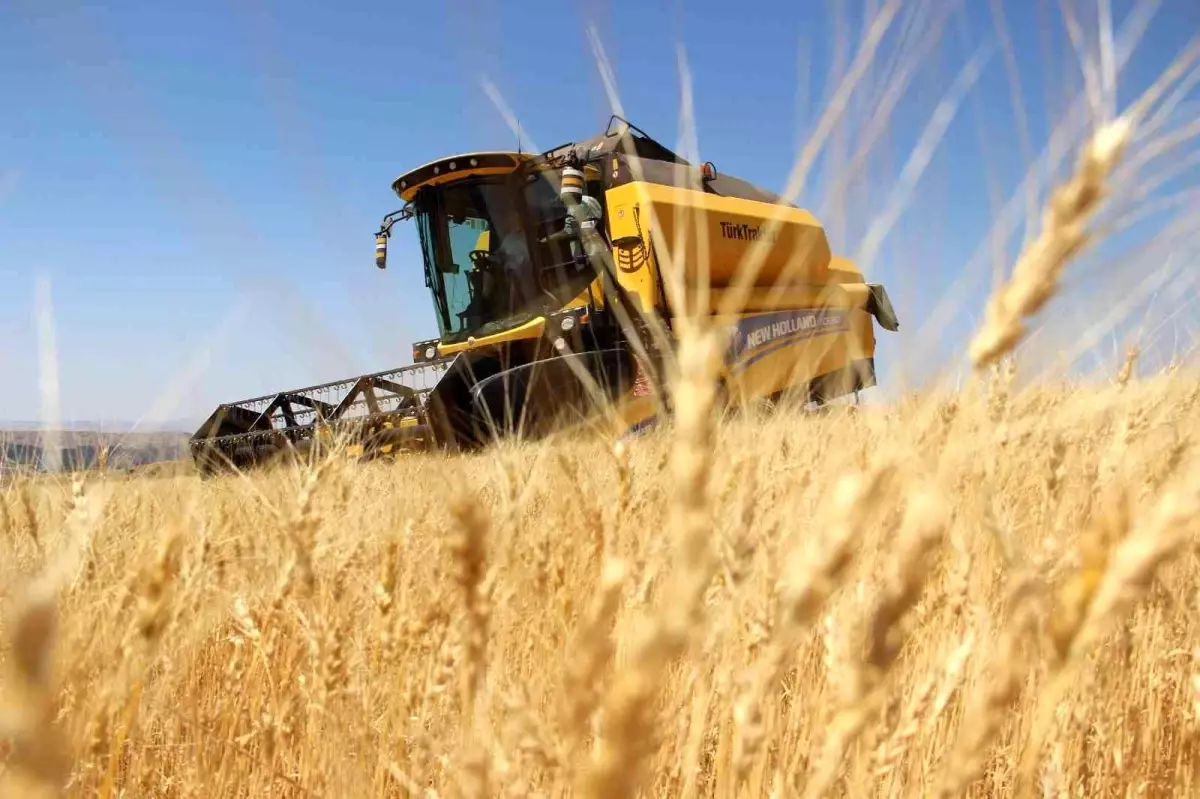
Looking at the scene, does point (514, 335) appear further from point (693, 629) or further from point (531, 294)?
point (693, 629)

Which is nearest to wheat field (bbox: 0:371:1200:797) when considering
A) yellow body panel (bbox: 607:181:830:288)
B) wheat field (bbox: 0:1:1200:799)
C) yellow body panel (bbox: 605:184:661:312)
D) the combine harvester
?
wheat field (bbox: 0:1:1200:799)

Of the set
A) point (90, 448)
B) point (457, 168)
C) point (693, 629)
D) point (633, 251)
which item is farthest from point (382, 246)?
point (693, 629)

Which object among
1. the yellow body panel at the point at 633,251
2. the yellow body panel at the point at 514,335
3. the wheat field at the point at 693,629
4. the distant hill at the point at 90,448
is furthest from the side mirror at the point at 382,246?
the wheat field at the point at 693,629

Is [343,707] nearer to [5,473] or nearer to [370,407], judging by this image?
[5,473]

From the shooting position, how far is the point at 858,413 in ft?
7.81

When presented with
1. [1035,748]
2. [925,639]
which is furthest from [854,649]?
[925,639]

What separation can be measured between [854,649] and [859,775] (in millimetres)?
201

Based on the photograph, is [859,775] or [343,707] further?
[343,707]

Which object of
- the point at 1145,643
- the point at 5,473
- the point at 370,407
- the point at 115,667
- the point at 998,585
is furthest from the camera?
the point at 370,407

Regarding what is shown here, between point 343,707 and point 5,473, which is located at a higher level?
point 5,473

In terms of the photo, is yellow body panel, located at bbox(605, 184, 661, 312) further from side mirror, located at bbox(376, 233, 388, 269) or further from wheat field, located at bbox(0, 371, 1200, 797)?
wheat field, located at bbox(0, 371, 1200, 797)

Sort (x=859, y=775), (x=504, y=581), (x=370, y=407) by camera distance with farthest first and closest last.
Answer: (x=370, y=407) < (x=504, y=581) < (x=859, y=775)

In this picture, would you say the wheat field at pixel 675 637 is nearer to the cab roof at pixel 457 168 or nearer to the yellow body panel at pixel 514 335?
the yellow body panel at pixel 514 335

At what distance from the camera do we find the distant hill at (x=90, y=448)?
0.79 m
